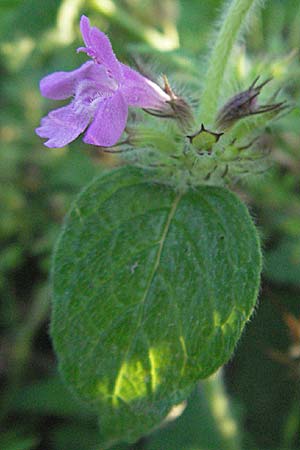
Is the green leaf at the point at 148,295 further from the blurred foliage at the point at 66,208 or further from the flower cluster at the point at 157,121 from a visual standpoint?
the blurred foliage at the point at 66,208

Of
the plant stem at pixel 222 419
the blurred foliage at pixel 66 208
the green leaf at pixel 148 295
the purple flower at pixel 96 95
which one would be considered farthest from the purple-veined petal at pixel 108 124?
the plant stem at pixel 222 419

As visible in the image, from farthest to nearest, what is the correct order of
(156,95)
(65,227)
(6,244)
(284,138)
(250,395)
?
(6,244) < (284,138) < (250,395) < (65,227) < (156,95)

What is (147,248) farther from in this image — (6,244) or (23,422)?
(6,244)

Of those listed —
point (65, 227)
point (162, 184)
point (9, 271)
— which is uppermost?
point (162, 184)

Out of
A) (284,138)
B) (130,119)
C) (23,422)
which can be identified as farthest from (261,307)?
(130,119)

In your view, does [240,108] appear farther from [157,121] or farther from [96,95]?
[96,95]

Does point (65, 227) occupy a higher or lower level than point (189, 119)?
lower

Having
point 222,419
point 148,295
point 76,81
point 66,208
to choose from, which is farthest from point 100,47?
point 66,208
